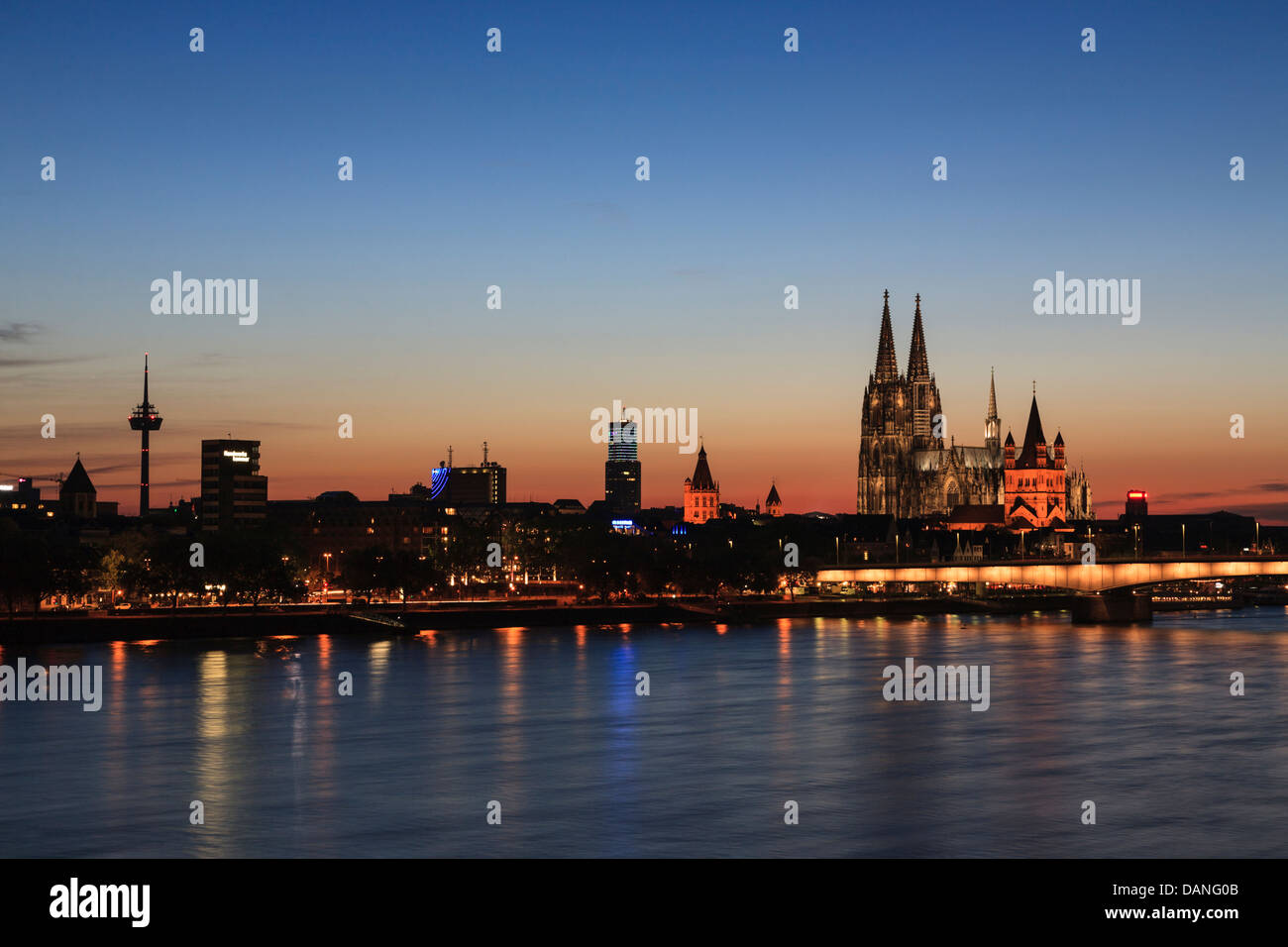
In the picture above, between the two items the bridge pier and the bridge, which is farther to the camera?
the bridge pier

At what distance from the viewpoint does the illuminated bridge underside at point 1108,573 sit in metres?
102

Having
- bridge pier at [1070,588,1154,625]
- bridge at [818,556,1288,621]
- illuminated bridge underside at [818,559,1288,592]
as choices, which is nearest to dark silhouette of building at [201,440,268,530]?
illuminated bridge underside at [818,559,1288,592]

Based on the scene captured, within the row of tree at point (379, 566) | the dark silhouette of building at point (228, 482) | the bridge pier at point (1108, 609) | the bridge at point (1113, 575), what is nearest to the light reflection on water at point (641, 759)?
the row of tree at point (379, 566)

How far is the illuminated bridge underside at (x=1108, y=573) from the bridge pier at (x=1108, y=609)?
1.57 metres

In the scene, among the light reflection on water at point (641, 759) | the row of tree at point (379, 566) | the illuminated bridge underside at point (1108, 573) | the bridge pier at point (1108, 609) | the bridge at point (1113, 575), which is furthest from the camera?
the bridge pier at point (1108, 609)

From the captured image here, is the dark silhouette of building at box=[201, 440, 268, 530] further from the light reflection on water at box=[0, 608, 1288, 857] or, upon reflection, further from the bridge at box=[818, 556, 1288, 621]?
the light reflection on water at box=[0, 608, 1288, 857]

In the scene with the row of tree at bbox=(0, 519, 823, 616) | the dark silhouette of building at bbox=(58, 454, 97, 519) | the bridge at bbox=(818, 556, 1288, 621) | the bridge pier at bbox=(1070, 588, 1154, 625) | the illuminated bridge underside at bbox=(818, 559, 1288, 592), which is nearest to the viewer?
the row of tree at bbox=(0, 519, 823, 616)

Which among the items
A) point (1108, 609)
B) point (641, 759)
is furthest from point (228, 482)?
point (641, 759)

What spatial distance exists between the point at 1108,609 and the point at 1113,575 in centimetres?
321

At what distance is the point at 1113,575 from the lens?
351 ft

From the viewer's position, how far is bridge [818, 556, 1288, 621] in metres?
102

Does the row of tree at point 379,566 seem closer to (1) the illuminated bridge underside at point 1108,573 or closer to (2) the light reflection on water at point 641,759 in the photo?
(1) the illuminated bridge underside at point 1108,573
